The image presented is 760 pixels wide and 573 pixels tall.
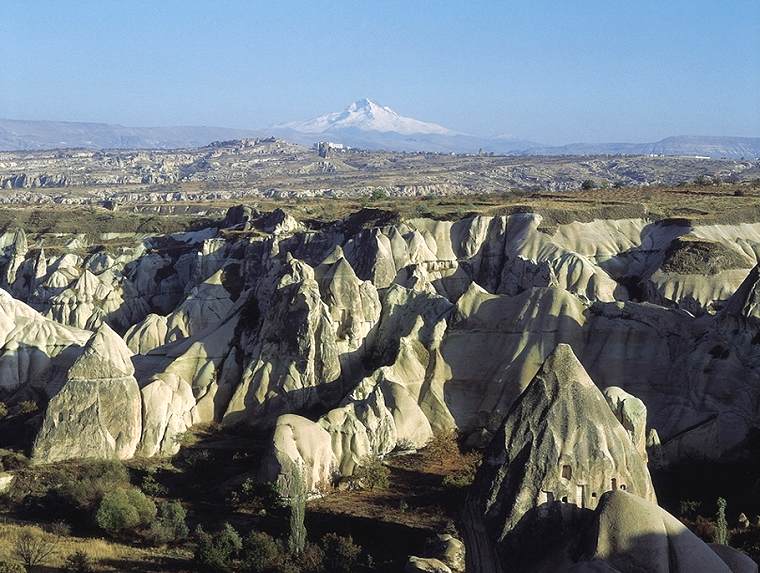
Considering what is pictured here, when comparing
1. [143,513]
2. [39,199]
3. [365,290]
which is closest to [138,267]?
[365,290]

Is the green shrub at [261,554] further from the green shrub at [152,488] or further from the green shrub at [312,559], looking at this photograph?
the green shrub at [152,488]

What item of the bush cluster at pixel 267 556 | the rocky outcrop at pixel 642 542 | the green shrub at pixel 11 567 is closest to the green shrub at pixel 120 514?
the bush cluster at pixel 267 556

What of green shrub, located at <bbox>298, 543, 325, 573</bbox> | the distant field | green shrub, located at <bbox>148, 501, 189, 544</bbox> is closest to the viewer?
green shrub, located at <bbox>298, 543, 325, 573</bbox>

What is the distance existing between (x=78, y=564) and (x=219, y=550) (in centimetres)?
293

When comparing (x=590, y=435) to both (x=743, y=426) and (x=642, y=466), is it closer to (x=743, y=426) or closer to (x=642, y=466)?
(x=642, y=466)

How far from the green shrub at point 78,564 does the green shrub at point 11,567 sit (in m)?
1.09

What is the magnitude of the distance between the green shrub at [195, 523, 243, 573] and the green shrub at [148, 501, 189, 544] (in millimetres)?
1050

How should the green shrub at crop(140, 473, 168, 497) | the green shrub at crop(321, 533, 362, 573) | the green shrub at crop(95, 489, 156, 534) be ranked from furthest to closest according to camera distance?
1. the green shrub at crop(140, 473, 168, 497)
2. the green shrub at crop(95, 489, 156, 534)
3. the green shrub at crop(321, 533, 362, 573)

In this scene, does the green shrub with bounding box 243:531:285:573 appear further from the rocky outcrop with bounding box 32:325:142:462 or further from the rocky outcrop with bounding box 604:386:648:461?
the rocky outcrop with bounding box 604:386:648:461

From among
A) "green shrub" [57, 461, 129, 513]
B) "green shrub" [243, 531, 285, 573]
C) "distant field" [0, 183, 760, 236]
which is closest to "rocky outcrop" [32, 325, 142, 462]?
"green shrub" [57, 461, 129, 513]

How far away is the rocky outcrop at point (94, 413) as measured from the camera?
25203 mm

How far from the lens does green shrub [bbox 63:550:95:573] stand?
1792 cm

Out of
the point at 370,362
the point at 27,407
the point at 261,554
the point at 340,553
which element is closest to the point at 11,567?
the point at 261,554

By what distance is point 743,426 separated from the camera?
23422 mm
